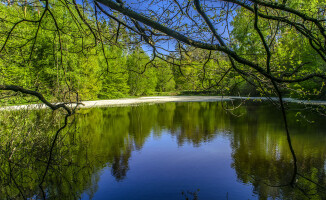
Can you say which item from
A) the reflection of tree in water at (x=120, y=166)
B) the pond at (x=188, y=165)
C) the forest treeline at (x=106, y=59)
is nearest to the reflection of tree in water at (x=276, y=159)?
the pond at (x=188, y=165)

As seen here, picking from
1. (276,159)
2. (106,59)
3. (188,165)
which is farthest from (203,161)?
(106,59)

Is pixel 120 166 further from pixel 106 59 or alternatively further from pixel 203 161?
pixel 106 59

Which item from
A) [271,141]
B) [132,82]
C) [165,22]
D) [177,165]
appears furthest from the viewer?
[132,82]

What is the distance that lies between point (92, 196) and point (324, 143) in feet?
26.1

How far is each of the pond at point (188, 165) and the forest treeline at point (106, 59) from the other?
0.64 m

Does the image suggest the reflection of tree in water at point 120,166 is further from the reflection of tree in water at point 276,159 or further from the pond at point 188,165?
the reflection of tree in water at point 276,159

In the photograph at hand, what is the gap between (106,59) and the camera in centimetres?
293

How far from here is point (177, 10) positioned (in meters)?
2.81

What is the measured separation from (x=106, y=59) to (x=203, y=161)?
5224 mm

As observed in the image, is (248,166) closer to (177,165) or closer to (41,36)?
(177,165)

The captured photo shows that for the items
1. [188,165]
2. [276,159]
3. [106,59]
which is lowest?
[188,165]

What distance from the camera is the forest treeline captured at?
2756 millimetres

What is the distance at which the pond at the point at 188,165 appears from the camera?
5.05m

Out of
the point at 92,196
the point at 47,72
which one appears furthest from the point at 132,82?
the point at 92,196
